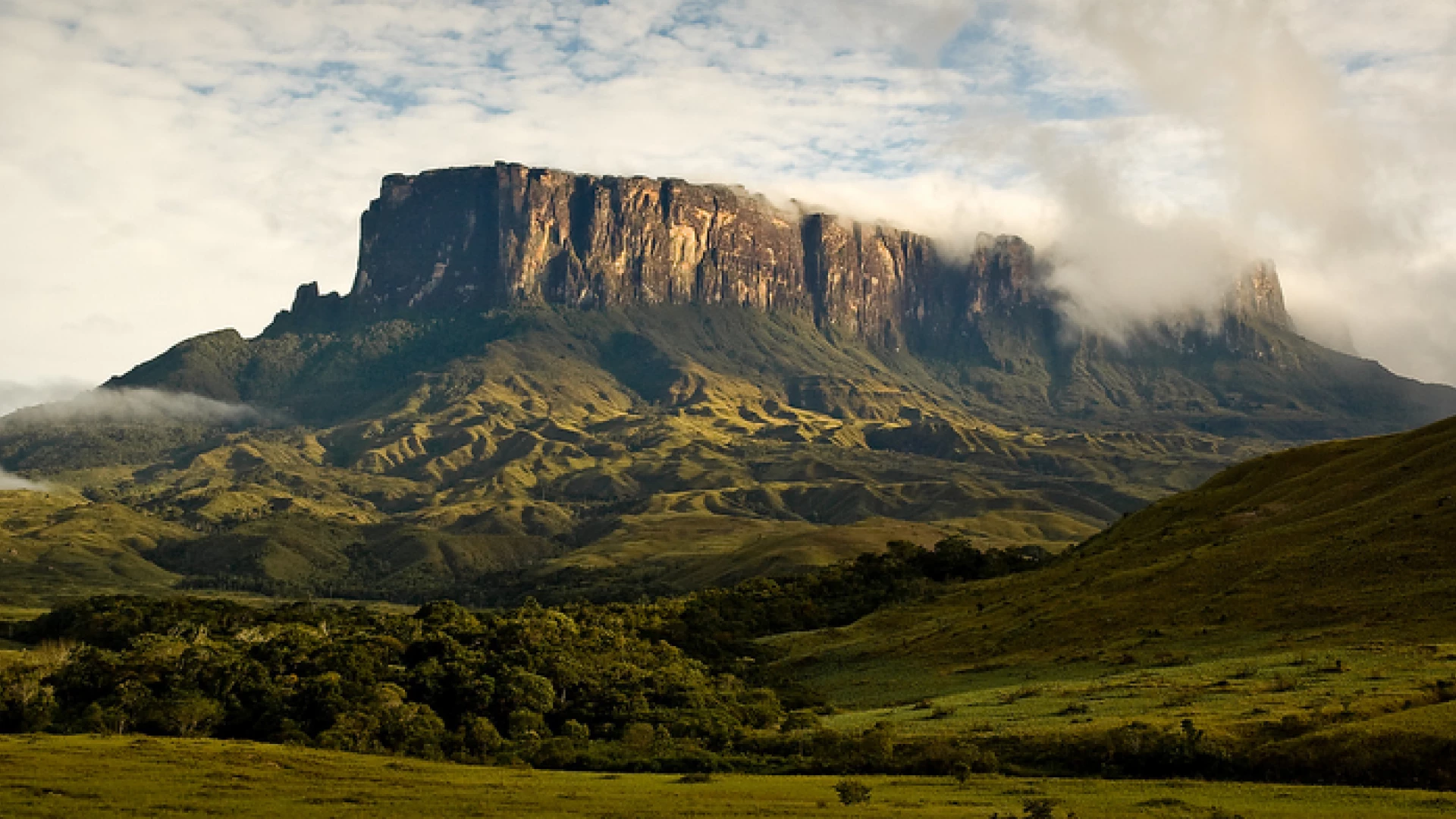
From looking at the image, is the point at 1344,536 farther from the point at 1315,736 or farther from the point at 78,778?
the point at 78,778

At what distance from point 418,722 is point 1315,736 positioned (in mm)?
60027

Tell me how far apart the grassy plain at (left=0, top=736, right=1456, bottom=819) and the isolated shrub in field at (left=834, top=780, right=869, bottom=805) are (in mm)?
586

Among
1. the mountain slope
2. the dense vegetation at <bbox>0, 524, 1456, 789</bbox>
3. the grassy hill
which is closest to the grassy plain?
the dense vegetation at <bbox>0, 524, 1456, 789</bbox>

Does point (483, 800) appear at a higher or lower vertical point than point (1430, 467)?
lower

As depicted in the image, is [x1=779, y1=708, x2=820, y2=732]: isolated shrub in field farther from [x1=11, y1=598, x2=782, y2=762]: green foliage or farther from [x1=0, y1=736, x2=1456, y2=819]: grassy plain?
[x1=0, y1=736, x2=1456, y2=819]: grassy plain

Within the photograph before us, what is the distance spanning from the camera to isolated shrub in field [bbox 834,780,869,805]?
174 ft

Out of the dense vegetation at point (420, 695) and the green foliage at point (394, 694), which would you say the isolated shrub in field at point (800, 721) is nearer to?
the dense vegetation at point (420, 695)

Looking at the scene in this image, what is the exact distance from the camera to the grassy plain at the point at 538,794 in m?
49.3

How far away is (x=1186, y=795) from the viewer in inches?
2041

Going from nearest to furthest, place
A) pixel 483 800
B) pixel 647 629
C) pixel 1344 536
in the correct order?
pixel 483 800 → pixel 1344 536 → pixel 647 629

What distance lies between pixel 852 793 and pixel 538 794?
50.2 ft

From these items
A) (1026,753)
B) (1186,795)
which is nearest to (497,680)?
(1026,753)

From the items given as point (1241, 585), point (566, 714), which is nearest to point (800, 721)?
point (566, 714)

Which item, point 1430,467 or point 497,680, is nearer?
point 497,680
